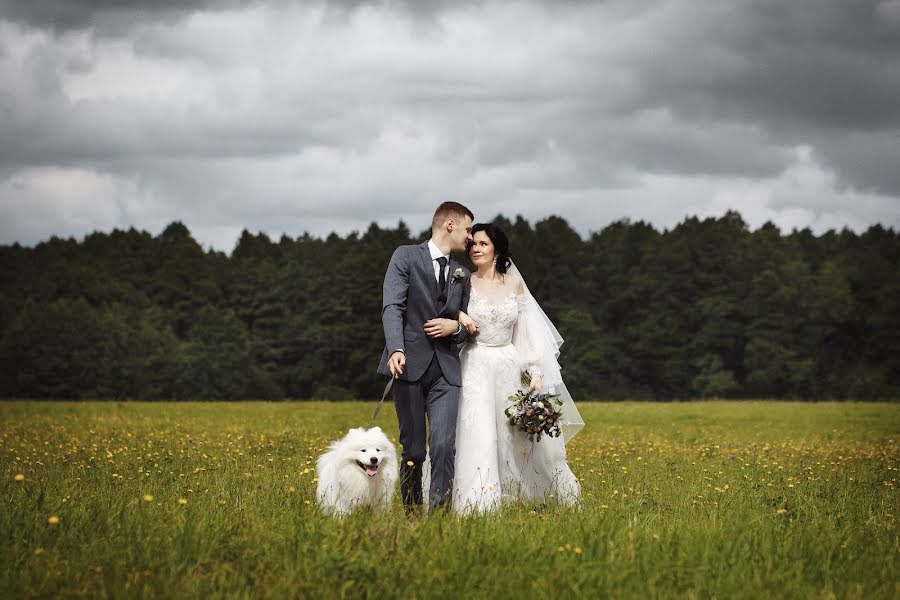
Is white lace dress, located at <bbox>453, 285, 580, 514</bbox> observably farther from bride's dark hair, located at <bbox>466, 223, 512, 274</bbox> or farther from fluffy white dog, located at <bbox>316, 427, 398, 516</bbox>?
fluffy white dog, located at <bbox>316, 427, 398, 516</bbox>

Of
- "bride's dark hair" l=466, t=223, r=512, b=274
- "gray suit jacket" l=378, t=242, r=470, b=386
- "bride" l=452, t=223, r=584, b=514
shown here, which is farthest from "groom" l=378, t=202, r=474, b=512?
"bride's dark hair" l=466, t=223, r=512, b=274

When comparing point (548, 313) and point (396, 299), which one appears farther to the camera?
point (548, 313)

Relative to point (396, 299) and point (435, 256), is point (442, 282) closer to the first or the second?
point (435, 256)

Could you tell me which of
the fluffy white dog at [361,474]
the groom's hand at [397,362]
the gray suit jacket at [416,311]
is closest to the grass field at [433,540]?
the fluffy white dog at [361,474]

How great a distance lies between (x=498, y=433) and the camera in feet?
28.7

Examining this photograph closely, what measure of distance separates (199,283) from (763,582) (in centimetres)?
6976

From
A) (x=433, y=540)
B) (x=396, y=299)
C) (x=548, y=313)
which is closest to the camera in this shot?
(x=433, y=540)

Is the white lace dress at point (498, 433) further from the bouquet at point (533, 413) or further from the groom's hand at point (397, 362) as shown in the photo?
the groom's hand at point (397, 362)

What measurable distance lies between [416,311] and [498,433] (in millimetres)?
1660

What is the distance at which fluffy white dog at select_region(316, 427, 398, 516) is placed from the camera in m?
7.46

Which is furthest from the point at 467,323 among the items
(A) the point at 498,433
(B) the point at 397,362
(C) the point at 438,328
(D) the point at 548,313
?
(D) the point at 548,313

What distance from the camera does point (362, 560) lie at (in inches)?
218

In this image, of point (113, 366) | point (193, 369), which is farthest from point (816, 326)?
point (113, 366)

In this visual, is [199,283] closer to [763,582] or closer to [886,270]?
[886,270]
